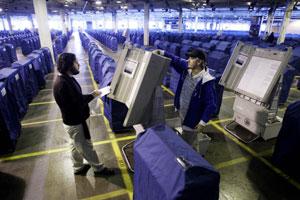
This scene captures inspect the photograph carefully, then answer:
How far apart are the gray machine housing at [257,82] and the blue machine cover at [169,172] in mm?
2932

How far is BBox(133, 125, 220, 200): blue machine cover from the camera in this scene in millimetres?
1379

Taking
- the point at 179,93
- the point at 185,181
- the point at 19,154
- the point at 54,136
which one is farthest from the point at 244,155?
the point at 19,154

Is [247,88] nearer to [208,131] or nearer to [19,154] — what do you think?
[208,131]

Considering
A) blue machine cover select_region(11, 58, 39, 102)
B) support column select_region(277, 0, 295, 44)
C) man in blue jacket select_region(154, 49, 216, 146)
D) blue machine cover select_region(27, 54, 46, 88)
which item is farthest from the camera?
support column select_region(277, 0, 295, 44)

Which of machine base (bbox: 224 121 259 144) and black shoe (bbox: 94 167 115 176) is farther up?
black shoe (bbox: 94 167 115 176)

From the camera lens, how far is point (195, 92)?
2.99 m

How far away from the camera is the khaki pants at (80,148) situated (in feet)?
9.63

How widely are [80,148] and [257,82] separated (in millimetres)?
3777

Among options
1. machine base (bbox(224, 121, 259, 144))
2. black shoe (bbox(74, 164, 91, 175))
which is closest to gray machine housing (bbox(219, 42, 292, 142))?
machine base (bbox(224, 121, 259, 144))

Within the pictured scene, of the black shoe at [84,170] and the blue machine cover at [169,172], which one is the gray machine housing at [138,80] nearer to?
the blue machine cover at [169,172]

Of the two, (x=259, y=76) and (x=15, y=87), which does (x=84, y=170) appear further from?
(x=259, y=76)

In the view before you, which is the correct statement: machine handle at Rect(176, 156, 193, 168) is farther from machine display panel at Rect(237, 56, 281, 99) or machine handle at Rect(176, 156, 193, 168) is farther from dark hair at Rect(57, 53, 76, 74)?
machine display panel at Rect(237, 56, 281, 99)

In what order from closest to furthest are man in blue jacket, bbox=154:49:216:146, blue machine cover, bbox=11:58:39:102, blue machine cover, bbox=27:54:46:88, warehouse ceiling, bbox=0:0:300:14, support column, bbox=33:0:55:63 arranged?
man in blue jacket, bbox=154:49:216:146 → blue machine cover, bbox=11:58:39:102 → blue machine cover, bbox=27:54:46:88 → support column, bbox=33:0:55:63 → warehouse ceiling, bbox=0:0:300:14

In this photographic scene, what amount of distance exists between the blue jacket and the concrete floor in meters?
1.34
